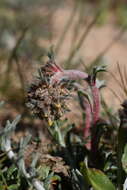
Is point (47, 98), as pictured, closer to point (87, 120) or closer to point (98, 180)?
point (98, 180)

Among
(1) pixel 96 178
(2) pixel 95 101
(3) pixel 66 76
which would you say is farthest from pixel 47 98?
(1) pixel 96 178

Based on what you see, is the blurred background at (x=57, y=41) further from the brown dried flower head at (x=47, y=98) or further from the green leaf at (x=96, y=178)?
the green leaf at (x=96, y=178)

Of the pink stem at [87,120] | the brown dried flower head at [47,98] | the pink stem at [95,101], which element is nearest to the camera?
the brown dried flower head at [47,98]

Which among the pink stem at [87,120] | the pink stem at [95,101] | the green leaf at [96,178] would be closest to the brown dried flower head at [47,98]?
the pink stem at [95,101]

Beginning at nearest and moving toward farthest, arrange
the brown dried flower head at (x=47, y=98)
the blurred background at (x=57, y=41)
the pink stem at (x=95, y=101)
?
the brown dried flower head at (x=47, y=98), the pink stem at (x=95, y=101), the blurred background at (x=57, y=41)

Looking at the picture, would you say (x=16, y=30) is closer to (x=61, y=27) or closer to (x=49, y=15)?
(x=49, y=15)

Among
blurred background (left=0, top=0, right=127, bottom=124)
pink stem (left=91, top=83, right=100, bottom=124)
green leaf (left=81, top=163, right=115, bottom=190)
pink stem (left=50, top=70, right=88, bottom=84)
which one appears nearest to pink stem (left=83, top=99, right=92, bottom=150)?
pink stem (left=91, top=83, right=100, bottom=124)

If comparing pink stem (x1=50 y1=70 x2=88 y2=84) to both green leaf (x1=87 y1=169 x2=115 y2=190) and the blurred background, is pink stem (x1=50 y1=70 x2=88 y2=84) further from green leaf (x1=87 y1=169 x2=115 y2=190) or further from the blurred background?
the blurred background
